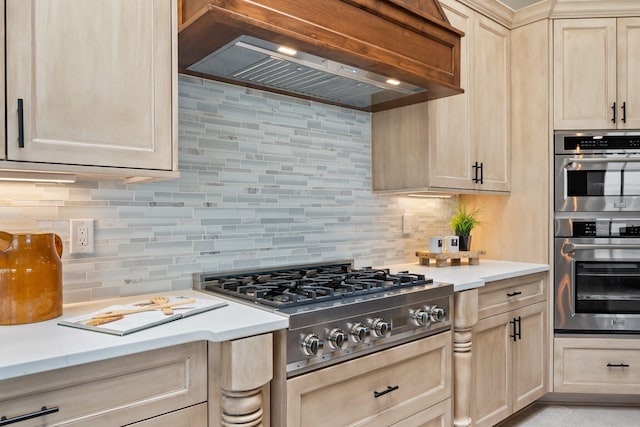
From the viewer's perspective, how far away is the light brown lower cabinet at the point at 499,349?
6.82 ft

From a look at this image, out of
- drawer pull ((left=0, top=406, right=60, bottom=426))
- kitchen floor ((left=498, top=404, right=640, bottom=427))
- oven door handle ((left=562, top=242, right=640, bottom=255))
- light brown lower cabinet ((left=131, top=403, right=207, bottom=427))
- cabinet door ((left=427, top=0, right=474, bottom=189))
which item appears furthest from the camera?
oven door handle ((left=562, top=242, right=640, bottom=255))

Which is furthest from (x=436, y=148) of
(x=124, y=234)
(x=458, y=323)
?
(x=124, y=234)

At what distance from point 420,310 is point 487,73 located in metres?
1.66

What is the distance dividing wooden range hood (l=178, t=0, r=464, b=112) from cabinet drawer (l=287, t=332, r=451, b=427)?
113 cm

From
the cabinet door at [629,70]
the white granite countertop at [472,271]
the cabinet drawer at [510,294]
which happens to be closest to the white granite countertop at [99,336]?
the white granite countertop at [472,271]

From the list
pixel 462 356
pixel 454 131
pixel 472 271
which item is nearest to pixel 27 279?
pixel 462 356

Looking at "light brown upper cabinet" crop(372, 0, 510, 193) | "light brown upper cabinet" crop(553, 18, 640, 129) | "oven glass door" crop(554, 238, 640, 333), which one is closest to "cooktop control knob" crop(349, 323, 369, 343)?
"light brown upper cabinet" crop(372, 0, 510, 193)

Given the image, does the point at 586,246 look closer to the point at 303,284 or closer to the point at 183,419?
the point at 303,284

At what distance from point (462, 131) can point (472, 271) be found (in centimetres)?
80

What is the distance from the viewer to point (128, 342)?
113cm

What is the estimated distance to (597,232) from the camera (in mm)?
2764

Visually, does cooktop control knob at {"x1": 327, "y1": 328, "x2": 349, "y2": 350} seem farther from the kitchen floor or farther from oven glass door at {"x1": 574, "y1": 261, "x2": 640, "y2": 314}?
oven glass door at {"x1": 574, "y1": 261, "x2": 640, "y2": 314}

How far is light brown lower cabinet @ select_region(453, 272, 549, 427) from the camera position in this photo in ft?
6.82

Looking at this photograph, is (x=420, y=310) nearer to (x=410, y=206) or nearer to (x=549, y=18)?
(x=410, y=206)
